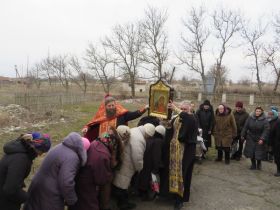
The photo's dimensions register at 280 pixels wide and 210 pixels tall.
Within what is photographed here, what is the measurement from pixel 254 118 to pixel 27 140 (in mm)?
5535

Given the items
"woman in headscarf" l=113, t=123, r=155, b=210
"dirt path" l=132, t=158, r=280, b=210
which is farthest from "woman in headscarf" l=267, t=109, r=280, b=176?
"woman in headscarf" l=113, t=123, r=155, b=210

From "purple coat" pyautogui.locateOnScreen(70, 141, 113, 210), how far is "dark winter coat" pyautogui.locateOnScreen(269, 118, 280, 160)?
177 inches

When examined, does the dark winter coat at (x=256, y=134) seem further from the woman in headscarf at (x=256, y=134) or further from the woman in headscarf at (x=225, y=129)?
the woman in headscarf at (x=225, y=129)

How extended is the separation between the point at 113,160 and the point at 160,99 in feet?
5.52

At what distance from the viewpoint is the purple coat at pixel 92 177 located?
3.49m

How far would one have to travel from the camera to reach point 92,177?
353cm

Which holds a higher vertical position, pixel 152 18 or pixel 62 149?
pixel 152 18

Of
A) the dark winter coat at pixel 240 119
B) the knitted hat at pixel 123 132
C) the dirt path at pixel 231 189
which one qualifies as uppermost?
the knitted hat at pixel 123 132

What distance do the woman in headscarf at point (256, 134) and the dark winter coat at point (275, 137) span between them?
162 millimetres

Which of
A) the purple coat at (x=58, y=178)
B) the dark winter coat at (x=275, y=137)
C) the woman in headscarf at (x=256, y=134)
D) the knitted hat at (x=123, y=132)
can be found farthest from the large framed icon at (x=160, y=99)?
the dark winter coat at (x=275, y=137)

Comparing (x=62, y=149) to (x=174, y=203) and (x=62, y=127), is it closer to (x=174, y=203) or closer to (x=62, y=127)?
(x=174, y=203)

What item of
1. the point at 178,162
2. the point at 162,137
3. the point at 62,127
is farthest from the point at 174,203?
the point at 62,127

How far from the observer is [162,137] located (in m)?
4.94

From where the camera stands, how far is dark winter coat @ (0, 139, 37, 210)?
2.84 meters
